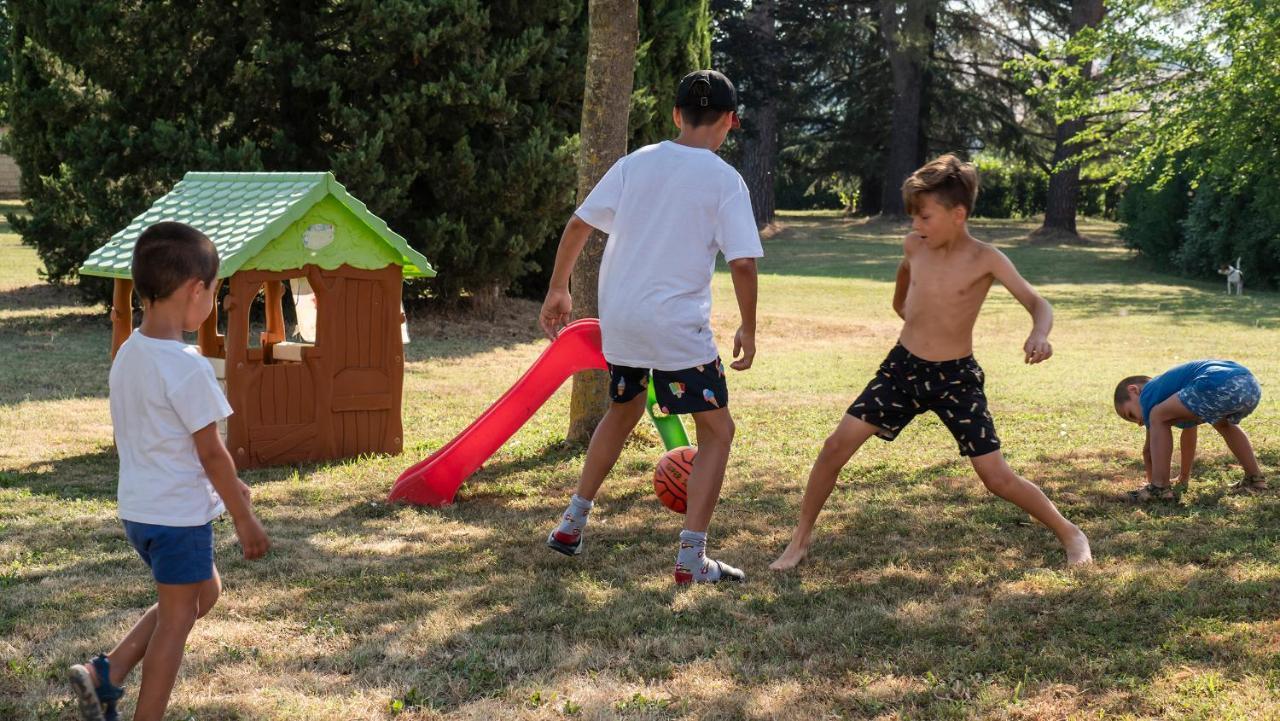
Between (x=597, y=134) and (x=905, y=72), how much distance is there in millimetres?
33139

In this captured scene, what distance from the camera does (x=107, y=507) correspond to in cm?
620

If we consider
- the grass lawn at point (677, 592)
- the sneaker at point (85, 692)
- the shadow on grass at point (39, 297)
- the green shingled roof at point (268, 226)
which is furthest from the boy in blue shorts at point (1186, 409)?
the shadow on grass at point (39, 297)

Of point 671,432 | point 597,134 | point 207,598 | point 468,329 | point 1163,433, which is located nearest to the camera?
point 207,598

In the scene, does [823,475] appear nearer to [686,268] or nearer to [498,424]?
[686,268]

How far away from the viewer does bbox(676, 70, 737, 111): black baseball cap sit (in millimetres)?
4715

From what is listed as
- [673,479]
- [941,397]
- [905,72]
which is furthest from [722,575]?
[905,72]

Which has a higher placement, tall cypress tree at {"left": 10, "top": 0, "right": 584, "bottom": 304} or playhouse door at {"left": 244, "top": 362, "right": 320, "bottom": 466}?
tall cypress tree at {"left": 10, "top": 0, "right": 584, "bottom": 304}

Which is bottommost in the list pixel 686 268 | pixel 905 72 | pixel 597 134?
pixel 686 268

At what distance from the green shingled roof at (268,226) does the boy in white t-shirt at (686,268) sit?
2833mm

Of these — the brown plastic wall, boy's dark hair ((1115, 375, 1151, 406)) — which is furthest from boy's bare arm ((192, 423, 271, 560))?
boy's dark hair ((1115, 375, 1151, 406))

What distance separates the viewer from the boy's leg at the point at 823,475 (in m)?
5.07

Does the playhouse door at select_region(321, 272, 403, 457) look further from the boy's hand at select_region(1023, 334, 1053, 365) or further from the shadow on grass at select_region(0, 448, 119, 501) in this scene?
the boy's hand at select_region(1023, 334, 1053, 365)

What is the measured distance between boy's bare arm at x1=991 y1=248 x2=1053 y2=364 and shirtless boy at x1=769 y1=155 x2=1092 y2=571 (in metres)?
0.01

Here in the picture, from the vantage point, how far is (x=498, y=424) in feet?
21.3
